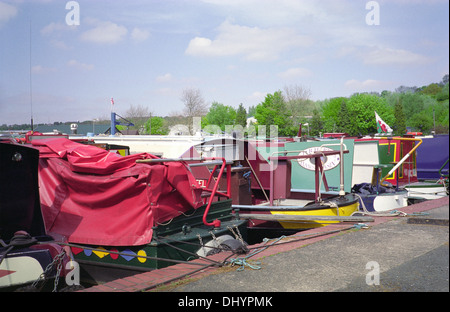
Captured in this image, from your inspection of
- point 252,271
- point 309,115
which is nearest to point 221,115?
point 309,115

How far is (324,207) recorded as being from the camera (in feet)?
30.9

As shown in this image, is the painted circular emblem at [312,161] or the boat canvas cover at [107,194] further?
the painted circular emblem at [312,161]

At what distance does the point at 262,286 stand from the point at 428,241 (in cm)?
338

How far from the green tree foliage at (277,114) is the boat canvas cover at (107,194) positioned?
5772 cm

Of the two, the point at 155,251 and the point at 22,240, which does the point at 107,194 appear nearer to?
the point at 155,251

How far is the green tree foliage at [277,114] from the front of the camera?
63.6 meters

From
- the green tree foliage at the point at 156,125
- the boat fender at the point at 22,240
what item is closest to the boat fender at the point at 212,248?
the boat fender at the point at 22,240

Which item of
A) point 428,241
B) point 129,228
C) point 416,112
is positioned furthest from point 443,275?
point 416,112

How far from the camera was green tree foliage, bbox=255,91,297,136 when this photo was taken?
209 ft

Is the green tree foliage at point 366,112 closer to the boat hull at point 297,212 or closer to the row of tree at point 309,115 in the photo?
the row of tree at point 309,115

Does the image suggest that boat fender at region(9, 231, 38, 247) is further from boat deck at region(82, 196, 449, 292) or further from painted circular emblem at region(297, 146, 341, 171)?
painted circular emblem at region(297, 146, 341, 171)

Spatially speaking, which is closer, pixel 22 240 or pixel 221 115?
pixel 22 240

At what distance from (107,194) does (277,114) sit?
59.4 meters

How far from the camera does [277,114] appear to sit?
64.4m
